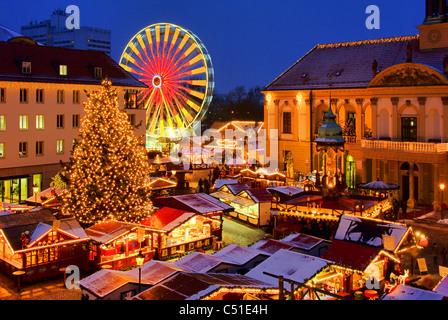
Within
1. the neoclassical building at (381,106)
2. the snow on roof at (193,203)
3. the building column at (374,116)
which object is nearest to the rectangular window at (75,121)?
the snow on roof at (193,203)

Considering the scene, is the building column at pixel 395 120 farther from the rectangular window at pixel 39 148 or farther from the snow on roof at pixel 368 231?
the rectangular window at pixel 39 148

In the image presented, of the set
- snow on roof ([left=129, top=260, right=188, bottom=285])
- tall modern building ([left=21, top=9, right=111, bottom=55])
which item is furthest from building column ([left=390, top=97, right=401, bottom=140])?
tall modern building ([left=21, top=9, right=111, bottom=55])

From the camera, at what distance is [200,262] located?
18.4 metres

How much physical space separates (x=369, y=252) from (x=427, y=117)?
20.2 m

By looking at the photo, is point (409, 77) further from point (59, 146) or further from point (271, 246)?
point (59, 146)

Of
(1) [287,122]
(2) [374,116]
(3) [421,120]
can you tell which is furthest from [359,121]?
(1) [287,122]

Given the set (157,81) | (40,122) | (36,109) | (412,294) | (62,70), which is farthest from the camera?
(157,81)

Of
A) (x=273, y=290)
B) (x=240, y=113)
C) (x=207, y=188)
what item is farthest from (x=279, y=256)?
(x=240, y=113)

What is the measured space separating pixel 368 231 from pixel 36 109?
94.1 ft

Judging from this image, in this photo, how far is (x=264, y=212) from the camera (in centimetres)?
3119

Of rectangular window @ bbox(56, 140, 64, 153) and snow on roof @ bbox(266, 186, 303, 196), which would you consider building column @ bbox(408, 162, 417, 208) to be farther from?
rectangular window @ bbox(56, 140, 64, 153)

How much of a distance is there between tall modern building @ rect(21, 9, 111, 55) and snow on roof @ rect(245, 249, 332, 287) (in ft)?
388

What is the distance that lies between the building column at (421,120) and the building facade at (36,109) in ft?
84.2

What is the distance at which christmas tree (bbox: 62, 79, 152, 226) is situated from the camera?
84.0 ft
